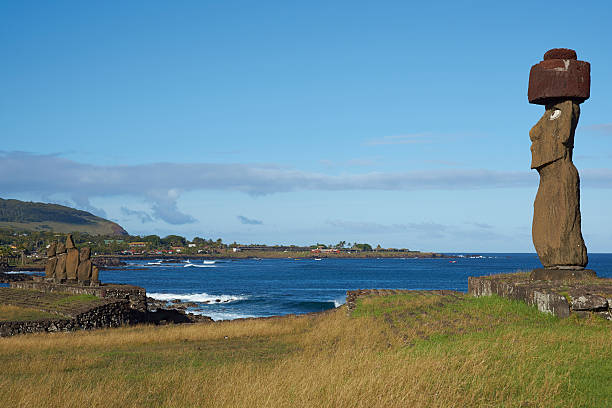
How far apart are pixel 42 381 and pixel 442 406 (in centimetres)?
714

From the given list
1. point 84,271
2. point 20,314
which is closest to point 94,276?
point 84,271

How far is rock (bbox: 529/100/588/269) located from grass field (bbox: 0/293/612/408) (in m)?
2.19

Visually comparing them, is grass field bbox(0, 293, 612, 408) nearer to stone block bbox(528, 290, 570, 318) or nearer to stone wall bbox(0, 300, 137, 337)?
stone block bbox(528, 290, 570, 318)

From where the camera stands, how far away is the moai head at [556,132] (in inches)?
634

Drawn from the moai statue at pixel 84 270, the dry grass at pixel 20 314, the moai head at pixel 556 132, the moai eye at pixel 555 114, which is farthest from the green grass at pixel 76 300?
the moai eye at pixel 555 114

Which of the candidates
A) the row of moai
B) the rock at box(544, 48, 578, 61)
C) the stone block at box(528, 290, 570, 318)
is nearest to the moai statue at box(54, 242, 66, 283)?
the row of moai

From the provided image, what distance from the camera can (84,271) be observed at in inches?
1303

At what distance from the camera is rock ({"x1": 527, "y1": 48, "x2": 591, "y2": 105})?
15.9 meters

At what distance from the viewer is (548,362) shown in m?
8.93

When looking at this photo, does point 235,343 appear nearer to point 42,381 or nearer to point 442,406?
point 42,381

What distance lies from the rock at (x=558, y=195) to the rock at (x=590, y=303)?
3.12 metres

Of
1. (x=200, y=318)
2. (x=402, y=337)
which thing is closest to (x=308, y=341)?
(x=402, y=337)

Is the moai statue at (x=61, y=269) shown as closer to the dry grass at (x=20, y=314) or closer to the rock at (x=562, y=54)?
the dry grass at (x=20, y=314)

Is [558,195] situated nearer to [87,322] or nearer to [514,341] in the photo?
[514,341]
